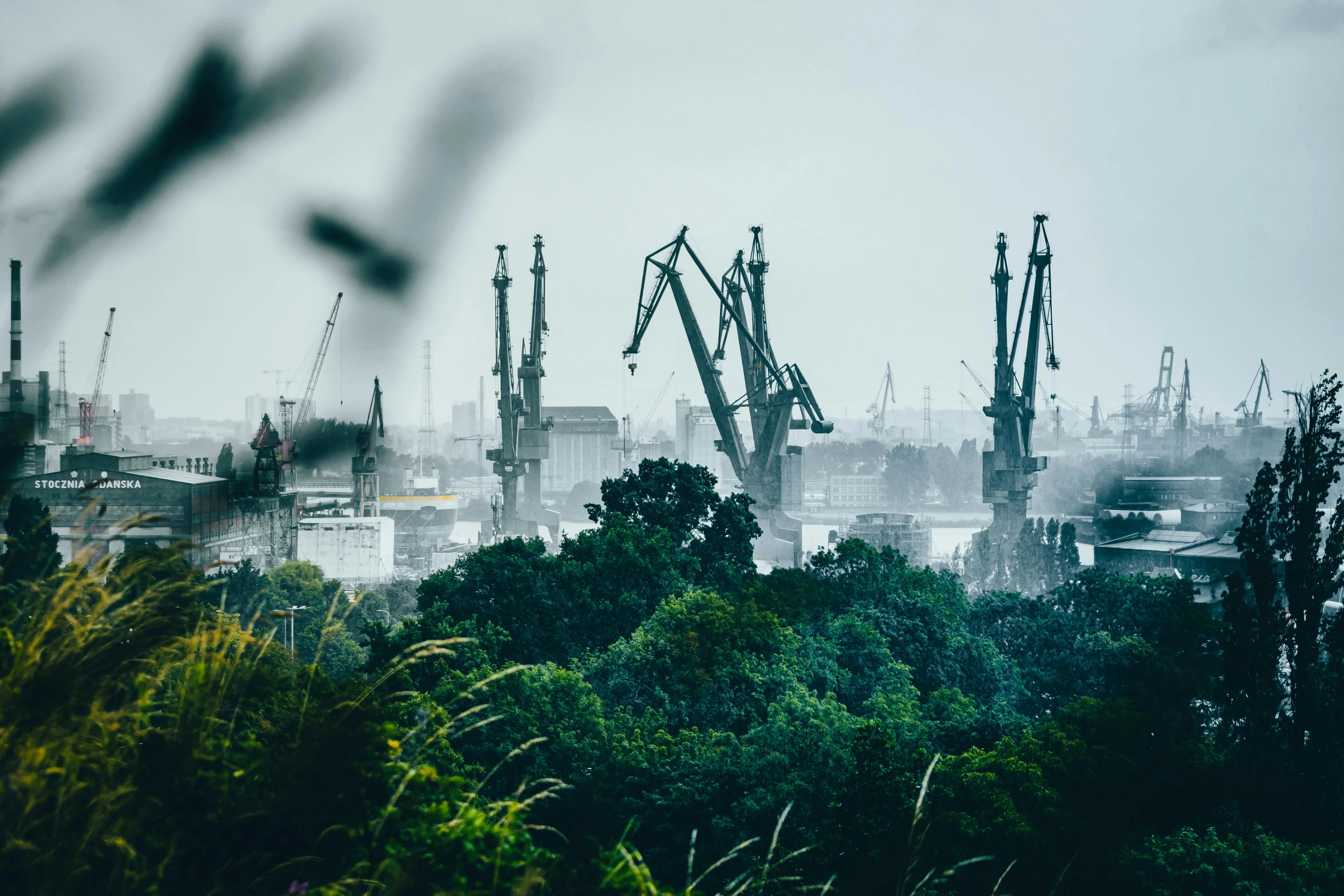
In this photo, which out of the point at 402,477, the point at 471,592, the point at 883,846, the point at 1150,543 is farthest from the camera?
the point at 402,477

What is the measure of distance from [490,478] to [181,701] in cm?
8453

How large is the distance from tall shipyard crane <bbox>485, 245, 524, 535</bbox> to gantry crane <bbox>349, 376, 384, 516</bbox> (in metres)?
7.73

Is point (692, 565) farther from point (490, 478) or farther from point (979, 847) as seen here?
point (490, 478)

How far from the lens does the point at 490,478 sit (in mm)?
86500

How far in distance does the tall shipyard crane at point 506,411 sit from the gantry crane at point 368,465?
7732mm

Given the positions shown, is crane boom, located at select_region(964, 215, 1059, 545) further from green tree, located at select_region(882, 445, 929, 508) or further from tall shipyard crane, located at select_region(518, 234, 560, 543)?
green tree, located at select_region(882, 445, 929, 508)

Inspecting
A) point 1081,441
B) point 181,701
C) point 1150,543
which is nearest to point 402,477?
point 1150,543

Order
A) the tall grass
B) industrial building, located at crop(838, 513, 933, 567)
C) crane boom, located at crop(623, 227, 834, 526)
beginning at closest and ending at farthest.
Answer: the tall grass, crane boom, located at crop(623, 227, 834, 526), industrial building, located at crop(838, 513, 933, 567)

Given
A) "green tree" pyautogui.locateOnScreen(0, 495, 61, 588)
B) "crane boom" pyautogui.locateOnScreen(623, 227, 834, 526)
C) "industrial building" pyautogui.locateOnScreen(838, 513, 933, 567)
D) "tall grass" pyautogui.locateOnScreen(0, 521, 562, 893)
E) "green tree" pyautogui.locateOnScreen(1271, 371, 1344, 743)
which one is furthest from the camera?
"industrial building" pyautogui.locateOnScreen(838, 513, 933, 567)

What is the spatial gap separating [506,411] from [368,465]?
8.76 metres

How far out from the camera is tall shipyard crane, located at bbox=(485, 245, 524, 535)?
87.3 feet

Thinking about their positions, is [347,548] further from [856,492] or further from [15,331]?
[856,492]

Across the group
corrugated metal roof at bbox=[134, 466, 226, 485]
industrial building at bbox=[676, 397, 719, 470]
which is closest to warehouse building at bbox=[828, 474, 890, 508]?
industrial building at bbox=[676, 397, 719, 470]

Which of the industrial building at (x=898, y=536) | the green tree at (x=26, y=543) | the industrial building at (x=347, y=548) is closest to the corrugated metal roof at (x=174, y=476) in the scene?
the industrial building at (x=347, y=548)
